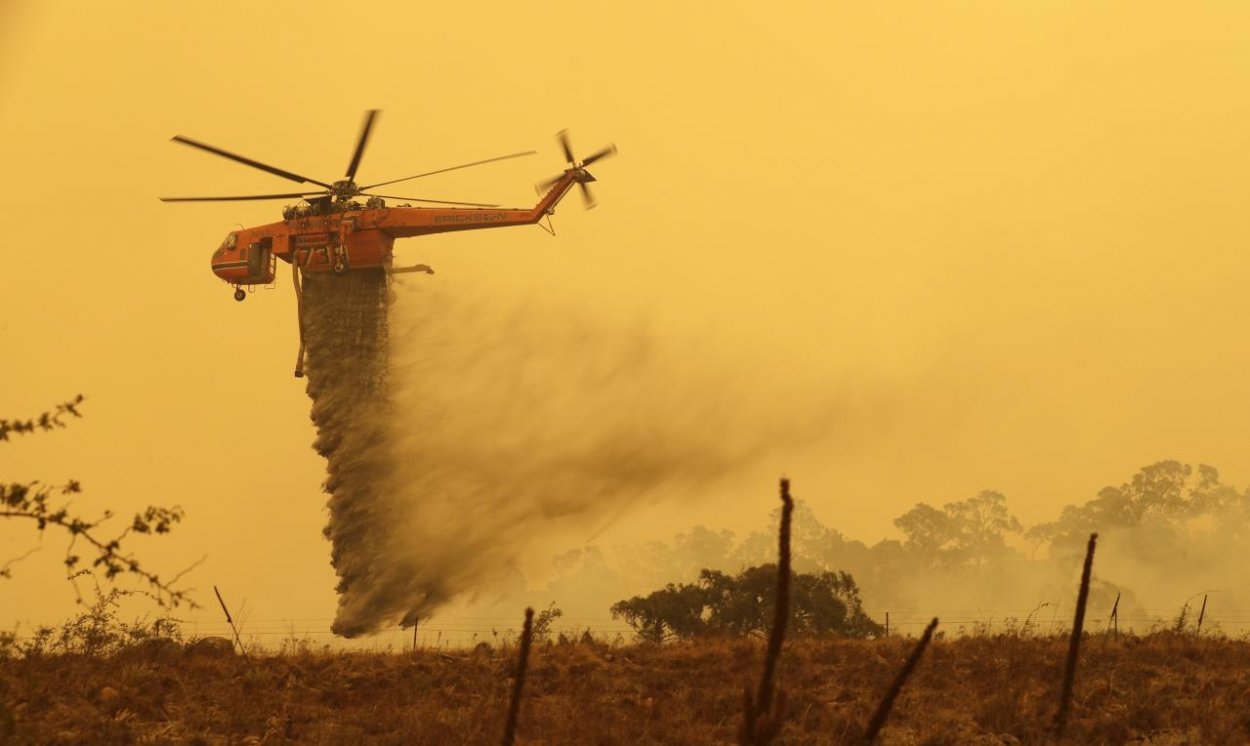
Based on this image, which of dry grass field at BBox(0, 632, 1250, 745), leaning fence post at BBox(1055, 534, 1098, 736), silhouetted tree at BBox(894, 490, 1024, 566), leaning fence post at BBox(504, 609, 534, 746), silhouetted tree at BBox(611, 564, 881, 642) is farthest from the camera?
silhouetted tree at BBox(894, 490, 1024, 566)

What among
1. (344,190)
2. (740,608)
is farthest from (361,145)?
(740,608)

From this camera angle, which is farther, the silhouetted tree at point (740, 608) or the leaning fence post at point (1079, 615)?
the silhouetted tree at point (740, 608)

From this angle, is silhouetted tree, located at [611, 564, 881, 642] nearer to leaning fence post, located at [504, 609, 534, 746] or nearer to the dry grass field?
the dry grass field

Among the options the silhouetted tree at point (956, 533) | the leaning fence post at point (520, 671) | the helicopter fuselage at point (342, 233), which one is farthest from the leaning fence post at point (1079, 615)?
the silhouetted tree at point (956, 533)

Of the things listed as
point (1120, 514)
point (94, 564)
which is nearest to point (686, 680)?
point (94, 564)

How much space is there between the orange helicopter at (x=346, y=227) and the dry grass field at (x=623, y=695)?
26630 mm

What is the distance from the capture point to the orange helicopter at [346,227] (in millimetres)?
50688

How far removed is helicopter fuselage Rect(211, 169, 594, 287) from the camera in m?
50.8

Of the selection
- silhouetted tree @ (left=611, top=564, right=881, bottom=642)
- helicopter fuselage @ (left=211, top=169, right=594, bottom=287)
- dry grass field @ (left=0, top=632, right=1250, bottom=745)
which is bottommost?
dry grass field @ (left=0, top=632, right=1250, bottom=745)

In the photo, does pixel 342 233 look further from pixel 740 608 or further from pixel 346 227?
pixel 740 608

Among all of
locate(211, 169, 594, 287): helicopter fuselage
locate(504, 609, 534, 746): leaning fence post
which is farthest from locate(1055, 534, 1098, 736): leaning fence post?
locate(211, 169, 594, 287): helicopter fuselage

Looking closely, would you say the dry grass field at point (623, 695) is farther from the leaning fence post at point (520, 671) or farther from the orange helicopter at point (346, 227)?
the orange helicopter at point (346, 227)

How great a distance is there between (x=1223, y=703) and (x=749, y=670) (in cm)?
858

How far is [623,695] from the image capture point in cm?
2350
